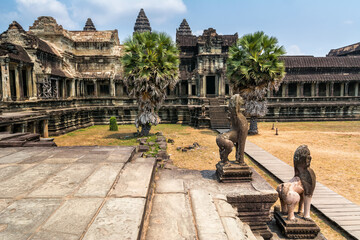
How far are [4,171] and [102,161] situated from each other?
1.99 meters

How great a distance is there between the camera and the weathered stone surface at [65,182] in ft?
13.3

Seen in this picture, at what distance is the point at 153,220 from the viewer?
367 centimetres

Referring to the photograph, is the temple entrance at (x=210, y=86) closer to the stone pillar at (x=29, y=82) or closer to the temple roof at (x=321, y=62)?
the temple roof at (x=321, y=62)

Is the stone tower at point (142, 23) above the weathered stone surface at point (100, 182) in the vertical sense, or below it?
above

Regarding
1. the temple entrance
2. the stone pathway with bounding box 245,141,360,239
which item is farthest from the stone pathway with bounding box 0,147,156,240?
the temple entrance

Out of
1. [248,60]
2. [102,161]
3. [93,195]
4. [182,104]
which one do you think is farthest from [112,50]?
[93,195]

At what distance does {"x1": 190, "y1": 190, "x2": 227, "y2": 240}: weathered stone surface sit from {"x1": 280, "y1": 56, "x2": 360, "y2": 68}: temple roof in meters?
26.7

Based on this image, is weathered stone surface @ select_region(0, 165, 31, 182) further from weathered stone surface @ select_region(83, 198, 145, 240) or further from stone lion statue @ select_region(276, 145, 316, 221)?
stone lion statue @ select_region(276, 145, 316, 221)

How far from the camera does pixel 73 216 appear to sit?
3350mm

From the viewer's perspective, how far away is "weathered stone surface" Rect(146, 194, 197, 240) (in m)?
3.30

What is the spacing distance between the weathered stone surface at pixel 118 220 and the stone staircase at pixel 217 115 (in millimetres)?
17256

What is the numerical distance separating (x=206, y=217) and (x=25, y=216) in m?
2.64

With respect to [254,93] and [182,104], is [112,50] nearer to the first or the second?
[182,104]

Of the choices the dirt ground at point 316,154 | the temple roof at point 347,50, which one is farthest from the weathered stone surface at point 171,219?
the temple roof at point 347,50
